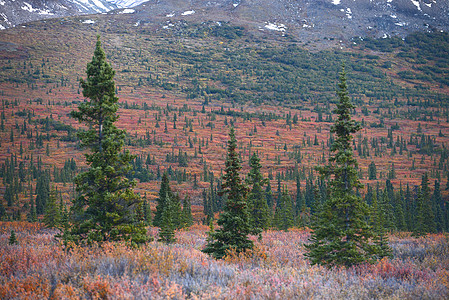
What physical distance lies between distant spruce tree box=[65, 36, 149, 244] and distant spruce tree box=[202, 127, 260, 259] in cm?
280

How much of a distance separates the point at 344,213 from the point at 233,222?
4.16 meters

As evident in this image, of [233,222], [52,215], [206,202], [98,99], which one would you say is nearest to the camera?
[98,99]

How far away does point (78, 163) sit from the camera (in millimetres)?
91938

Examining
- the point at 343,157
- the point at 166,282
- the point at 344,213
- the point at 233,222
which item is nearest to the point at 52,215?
the point at 233,222

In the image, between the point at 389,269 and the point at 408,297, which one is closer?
the point at 408,297

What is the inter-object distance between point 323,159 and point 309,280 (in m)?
103

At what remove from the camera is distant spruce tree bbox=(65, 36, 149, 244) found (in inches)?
411

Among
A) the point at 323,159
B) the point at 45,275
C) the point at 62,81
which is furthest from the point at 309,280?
Result: the point at 62,81

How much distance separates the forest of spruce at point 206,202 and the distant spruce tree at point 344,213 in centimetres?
7

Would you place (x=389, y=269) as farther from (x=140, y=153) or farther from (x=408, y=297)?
(x=140, y=153)

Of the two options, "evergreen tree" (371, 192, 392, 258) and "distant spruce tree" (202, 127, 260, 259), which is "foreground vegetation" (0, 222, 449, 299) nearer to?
"distant spruce tree" (202, 127, 260, 259)

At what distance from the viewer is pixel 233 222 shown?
12.2 m

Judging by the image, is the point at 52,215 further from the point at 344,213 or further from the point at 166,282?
the point at 166,282

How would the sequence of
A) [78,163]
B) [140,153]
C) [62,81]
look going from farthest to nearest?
[62,81]
[140,153]
[78,163]
